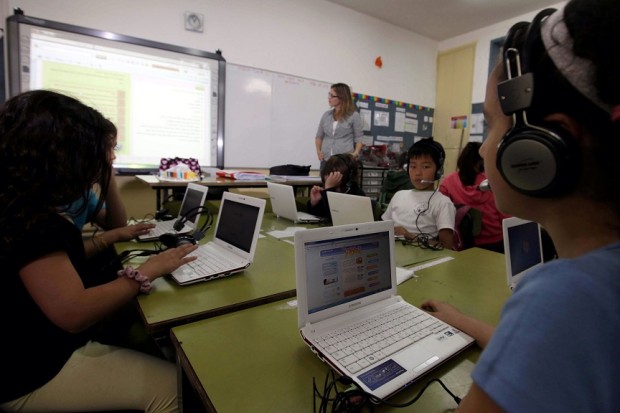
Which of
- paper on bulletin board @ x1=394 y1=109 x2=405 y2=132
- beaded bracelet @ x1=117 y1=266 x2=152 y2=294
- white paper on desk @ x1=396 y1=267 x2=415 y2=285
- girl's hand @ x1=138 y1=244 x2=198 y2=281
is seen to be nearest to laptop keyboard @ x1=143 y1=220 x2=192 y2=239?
girl's hand @ x1=138 y1=244 x2=198 y2=281

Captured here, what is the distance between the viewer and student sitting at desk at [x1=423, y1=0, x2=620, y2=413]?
0.33m

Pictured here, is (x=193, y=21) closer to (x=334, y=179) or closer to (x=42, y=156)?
(x=334, y=179)

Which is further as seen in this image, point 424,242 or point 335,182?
point 335,182

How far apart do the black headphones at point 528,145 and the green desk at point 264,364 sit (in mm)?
395

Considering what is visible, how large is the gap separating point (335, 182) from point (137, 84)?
2150 millimetres

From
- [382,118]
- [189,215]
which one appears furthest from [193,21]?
[382,118]

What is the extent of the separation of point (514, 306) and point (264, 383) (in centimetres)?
44

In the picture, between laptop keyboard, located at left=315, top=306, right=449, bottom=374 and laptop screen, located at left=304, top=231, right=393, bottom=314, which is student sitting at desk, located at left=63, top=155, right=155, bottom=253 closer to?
laptop screen, located at left=304, top=231, right=393, bottom=314

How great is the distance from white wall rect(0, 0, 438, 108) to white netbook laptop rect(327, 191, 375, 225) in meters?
2.52

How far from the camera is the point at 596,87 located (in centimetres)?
35

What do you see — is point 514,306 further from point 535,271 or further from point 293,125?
point 293,125

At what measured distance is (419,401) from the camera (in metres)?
0.58

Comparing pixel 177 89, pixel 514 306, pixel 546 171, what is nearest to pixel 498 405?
pixel 514 306

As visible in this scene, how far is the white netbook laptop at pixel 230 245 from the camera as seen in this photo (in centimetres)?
110
